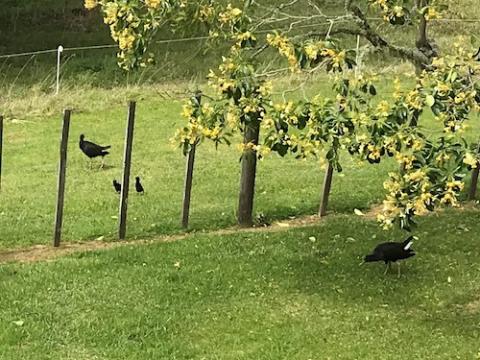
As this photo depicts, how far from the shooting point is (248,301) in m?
6.80

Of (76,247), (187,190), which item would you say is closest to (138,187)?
(187,190)

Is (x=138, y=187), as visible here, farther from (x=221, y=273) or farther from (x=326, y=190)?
(x=221, y=273)

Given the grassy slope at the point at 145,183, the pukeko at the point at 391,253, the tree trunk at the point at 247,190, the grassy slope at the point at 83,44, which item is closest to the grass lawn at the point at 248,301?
the pukeko at the point at 391,253

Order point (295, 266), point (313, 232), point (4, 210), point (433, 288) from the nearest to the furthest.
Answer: point (433, 288), point (295, 266), point (313, 232), point (4, 210)

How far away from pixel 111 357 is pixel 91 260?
2.07 metres

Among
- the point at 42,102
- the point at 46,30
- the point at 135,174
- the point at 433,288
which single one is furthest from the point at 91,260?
the point at 46,30

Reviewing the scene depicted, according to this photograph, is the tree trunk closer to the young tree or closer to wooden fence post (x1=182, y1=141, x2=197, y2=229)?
wooden fence post (x1=182, y1=141, x2=197, y2=229)

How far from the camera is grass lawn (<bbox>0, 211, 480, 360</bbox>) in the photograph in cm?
594

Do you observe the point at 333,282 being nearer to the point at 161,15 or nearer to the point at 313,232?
the point at 313,232

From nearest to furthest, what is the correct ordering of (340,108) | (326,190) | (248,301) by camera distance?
1. (340,108)
2. (248,301)
3. (326,190)

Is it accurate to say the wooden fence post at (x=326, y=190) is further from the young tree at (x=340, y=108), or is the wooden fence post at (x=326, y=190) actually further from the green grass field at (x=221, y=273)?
the young tree at (x=340, y=108)

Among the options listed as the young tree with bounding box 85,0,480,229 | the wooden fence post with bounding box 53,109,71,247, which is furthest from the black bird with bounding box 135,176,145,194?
the young tree with bounding box 85,0,480,229

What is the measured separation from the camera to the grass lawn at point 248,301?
5941mm

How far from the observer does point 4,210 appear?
9836 millimetres
